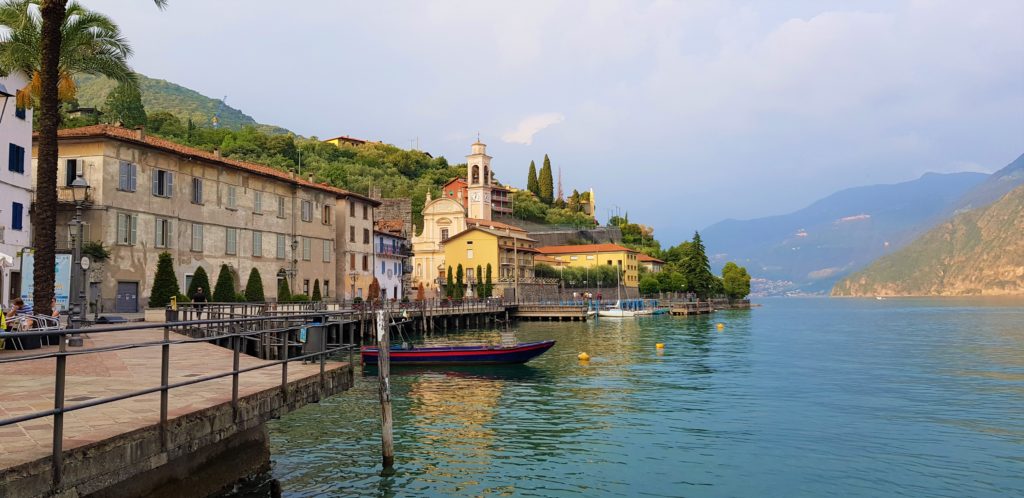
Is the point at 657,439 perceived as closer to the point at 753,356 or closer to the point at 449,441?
the point at 449,441

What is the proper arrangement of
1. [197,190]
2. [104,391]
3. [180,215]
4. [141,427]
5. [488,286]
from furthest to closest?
[488,286] < [197,190] < [180,215] < [104,391] < [141,427]

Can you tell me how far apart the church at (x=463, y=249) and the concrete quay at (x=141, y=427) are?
3340 inches

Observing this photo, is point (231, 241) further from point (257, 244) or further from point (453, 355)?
point (453, 355)

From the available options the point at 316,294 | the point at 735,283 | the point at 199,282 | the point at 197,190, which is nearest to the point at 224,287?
the point at 199,282

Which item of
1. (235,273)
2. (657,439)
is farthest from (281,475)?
(235,273)

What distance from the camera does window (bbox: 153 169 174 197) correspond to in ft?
145

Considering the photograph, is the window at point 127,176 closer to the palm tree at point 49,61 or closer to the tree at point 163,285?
the tree at point 163,285

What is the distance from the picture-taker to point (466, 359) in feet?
116

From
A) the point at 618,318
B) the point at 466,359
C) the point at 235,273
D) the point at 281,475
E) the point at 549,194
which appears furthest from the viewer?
the point at 549,194

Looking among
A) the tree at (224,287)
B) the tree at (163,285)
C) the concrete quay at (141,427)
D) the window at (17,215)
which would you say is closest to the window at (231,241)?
the tree at (224,287)

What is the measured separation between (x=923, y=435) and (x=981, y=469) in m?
3.63

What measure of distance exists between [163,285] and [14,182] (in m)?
9.35

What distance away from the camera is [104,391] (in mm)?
10484

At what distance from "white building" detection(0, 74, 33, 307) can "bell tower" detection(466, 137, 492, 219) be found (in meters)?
99.7
